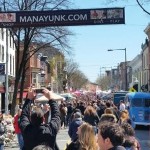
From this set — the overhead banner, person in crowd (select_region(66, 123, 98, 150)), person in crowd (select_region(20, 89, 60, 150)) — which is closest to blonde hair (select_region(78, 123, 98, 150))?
person in crowd (select_region(66, 123, 98, 150))

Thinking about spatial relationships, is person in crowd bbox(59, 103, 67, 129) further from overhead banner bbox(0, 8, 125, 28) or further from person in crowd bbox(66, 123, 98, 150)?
person in crowd bbox(66, 123, 98, 150)

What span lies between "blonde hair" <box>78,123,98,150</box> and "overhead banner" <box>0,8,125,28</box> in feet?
60.0

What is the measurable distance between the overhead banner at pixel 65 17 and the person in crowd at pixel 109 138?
1927cm

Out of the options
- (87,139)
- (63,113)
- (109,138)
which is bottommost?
(63,113)

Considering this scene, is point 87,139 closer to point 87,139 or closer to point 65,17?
point 87,139

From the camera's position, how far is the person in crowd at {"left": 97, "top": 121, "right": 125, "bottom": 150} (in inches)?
201

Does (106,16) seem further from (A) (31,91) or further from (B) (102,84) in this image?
(B) (102,84)

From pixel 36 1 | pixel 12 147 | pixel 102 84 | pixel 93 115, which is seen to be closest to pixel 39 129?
pixel 93 115

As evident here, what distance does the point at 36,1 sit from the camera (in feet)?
111

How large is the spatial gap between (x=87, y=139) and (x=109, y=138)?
97 centimetres

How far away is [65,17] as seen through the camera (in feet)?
81.4

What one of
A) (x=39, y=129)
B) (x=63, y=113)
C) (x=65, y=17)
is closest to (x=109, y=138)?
(x=39, y=129)

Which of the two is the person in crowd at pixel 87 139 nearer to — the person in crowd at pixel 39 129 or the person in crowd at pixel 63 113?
the person in crowd at pixel 39 129

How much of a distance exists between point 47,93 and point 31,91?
38 cm
